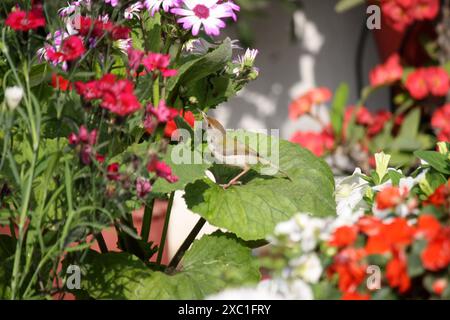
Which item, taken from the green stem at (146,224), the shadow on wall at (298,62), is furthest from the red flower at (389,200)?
the shadow on wall at (298,62)

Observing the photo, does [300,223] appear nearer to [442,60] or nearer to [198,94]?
[198,94]

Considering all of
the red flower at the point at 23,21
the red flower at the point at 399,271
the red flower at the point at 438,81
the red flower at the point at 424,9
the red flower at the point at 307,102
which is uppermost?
the red flower at the point at 424,9

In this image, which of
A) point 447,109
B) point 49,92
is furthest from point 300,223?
point 447,109

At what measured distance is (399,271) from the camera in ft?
4.74

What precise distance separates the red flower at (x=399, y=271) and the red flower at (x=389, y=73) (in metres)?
2.86

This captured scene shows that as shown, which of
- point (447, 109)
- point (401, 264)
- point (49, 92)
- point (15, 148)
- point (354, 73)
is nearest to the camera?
point (401, 264)

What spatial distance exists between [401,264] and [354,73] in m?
3.42

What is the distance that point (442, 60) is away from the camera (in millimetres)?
4195

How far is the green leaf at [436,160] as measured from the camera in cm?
193

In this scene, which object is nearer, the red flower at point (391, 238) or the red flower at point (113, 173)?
the red flower at point (391, 238)

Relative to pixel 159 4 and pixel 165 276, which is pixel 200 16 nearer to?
pixel 159 4

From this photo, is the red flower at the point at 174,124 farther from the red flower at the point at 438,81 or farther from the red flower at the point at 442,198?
the red flower at the point at 438,81

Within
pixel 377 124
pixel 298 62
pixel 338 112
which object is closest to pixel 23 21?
pixel 338 112

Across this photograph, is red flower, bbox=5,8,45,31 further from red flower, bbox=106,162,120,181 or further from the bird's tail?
the bird's tail
